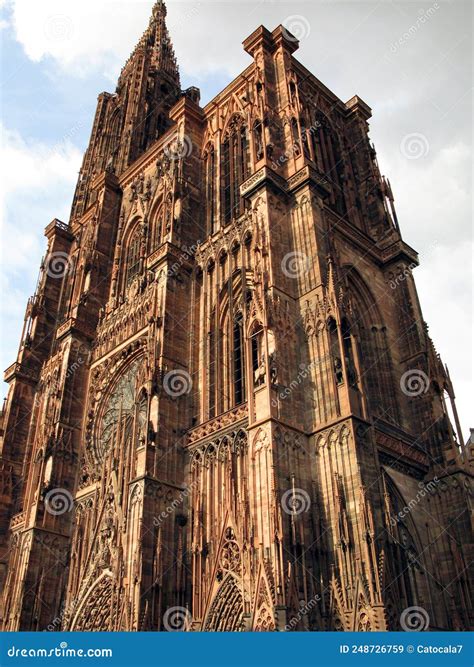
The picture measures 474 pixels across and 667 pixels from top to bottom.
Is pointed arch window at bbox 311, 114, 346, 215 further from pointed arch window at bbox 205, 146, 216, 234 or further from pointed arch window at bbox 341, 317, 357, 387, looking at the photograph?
pointed arch window at bbox 341, 317, 357, 387

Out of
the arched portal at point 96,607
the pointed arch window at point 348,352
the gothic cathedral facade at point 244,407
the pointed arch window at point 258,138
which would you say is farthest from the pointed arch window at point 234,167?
the arched portal at point 96,607

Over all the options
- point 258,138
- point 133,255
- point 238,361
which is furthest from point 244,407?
point 133,255

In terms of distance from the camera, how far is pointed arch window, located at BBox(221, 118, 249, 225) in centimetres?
2590

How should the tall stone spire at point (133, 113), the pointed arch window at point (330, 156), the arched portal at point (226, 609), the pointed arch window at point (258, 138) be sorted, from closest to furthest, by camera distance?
the arched portal at point (226, 609) → the pointed arch window at point (258, 138) → the pointed arch window at point (330, 156) → the tall stone spire at point (133, 113)

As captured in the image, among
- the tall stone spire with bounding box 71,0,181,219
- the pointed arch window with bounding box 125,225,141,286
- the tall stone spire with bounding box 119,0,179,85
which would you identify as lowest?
the pointed arch window with bounding box 125,225,141,286

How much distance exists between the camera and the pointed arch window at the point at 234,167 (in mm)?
25897

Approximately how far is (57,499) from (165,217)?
12920 mm

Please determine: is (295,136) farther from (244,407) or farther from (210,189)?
(244,407)

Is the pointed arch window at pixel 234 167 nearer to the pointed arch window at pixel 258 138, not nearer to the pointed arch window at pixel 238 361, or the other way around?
the pointed arch window at pixel 258 138

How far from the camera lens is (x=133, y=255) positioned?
3141 cm

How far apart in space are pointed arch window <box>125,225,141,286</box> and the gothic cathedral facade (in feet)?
0.61

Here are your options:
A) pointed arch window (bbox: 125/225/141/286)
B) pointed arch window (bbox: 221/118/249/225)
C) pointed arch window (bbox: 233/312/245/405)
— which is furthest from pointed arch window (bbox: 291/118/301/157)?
pointed arch window (bbox: 125/225/141/286)

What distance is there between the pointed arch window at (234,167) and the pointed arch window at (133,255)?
5.80 metres

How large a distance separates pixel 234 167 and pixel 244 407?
12645 mm
